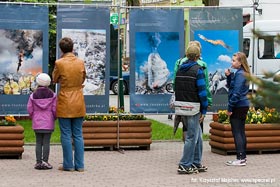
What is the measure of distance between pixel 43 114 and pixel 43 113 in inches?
0.6

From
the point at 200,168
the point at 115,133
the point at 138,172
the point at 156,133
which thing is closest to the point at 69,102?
the point at 138,172

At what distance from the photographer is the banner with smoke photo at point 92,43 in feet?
36.3

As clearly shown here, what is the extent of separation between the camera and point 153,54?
11414 millimetres

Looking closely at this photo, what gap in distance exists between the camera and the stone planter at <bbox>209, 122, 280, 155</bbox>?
10.8 meters

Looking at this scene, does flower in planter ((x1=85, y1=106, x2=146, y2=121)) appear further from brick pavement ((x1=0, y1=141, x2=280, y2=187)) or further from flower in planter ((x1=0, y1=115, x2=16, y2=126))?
flower in planter ((x1=0, y1=115, x2=16, y2=126))

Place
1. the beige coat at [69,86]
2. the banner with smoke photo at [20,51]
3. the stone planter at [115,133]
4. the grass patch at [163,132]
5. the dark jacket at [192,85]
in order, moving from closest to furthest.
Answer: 1. the dark jacket at [192,85]
2. the beige coat at [69,86]
3. the banner with smoke photo at [20,51]
4. the stone planter at [115,133]
5. the grass patch at [163,132]

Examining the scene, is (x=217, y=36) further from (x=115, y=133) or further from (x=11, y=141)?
(x=11, y=141)

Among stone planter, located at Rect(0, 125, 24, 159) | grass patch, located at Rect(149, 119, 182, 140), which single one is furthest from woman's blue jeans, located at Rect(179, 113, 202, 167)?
grass patch, located at Rect(149, 119, 182, 140)

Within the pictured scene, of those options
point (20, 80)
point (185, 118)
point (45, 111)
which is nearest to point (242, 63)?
point (185, 118)

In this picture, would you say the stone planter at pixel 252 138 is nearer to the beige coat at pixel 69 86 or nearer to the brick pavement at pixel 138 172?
the brick pavement at pixel 138 172

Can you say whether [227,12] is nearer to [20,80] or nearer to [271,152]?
[271,152]

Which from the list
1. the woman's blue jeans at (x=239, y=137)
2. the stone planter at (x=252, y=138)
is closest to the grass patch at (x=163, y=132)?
the stone planter at (x=252, y=138)

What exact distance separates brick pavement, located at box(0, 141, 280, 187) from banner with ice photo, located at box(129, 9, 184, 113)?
36.7 inches

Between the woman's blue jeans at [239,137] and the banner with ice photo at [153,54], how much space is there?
1973 mm
